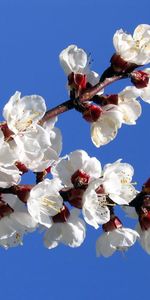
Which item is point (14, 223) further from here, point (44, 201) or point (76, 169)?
point (76, 169)

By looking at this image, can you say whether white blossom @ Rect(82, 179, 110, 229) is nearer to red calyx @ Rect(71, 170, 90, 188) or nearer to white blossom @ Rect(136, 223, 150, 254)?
red calyx @ Rect(71, 170, 90, 188)

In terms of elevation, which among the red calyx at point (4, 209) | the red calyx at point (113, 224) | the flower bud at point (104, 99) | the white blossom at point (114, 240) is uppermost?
the flower bud at point (104, 99)

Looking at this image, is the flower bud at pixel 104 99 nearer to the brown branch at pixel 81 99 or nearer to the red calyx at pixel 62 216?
the brown branch at pixel 81 99

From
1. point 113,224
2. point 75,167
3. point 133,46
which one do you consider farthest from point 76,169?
point 133,46

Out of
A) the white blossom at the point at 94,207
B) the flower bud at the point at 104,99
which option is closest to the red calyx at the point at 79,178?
the white blossom at the point at 94,207

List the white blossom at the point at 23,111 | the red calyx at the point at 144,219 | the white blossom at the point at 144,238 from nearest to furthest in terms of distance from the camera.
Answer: the white blossom at the point at 23,111
the red calyx at the point at 144,219
the white blossom at the point at 144,238

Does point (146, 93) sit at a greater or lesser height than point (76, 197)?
greater

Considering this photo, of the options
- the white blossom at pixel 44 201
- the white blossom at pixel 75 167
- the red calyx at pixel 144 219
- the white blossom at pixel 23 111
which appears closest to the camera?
the white blossom at pixel 44 201
